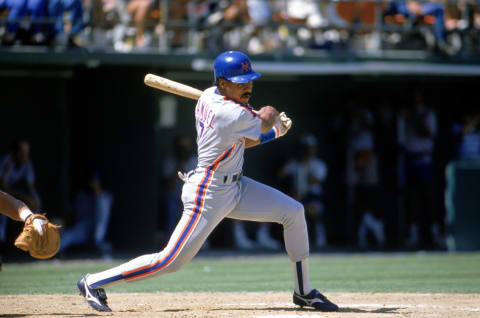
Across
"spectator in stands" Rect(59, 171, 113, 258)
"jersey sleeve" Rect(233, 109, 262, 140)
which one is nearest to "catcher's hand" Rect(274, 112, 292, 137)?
"jersey sleeve" Rect(233, 109, 262, 140)

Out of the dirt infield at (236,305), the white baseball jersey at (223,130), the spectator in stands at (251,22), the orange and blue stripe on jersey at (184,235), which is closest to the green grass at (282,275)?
the dirt infield at (236,305)

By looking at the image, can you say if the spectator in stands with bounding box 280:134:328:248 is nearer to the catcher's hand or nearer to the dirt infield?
the dirt infield

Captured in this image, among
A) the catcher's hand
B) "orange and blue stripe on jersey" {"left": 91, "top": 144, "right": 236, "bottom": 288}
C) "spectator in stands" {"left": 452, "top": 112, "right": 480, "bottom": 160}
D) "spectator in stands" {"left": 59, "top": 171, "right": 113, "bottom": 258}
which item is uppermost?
the catcher's hand

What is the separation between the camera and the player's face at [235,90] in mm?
5289

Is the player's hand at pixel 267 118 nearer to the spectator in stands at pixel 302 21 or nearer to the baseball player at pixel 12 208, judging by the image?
the baseball player at pixel 12 208

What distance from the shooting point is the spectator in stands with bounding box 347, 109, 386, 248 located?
41.1 feet

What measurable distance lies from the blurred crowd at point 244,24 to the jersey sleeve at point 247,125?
6.45m

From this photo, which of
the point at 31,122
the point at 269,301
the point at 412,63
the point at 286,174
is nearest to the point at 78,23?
the point at 31,122

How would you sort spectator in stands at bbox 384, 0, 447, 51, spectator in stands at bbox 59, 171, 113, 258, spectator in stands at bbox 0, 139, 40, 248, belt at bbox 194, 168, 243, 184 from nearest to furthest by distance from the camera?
1. belt at bbox 194, 168, 243, 184
2. spectator in stands at bbox 0, 139, 40, 248
3. spectator in stands at bbox 59, 171, 113, 258
4. spectator in stands at bbox 384, 0, 447, 51

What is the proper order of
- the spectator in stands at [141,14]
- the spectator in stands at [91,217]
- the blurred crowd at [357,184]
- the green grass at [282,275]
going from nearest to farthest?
the green grass at [282,275] < the spectator in stands at [141,14] < the spectator in stands at [91,217] < the blurred crowd at [357,184]

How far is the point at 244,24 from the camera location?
462 inches

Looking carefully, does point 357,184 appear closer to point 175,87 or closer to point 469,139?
point 469,139

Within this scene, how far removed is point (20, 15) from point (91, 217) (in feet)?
10.7

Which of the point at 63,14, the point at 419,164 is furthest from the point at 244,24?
the point at 419,164
